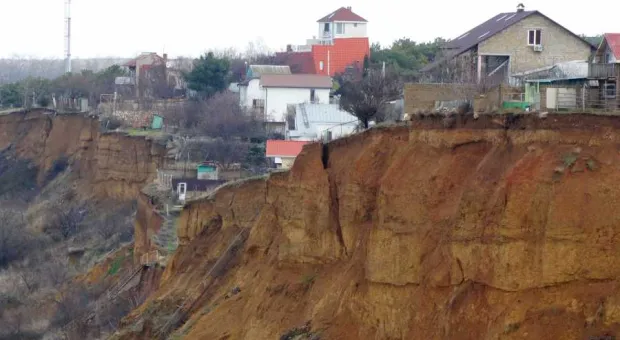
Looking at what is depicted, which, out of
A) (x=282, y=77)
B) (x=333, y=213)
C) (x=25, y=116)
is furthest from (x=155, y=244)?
(x=25, y=116)

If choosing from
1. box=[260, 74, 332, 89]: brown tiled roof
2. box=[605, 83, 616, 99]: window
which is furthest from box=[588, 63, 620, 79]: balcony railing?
box=[260, 74, 332, 89]: brown tiled roof

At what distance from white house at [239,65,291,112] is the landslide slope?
36003mm

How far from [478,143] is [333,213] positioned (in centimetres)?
622

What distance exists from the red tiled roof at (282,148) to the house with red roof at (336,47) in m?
21.1

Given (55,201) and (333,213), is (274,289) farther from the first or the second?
(55,201)

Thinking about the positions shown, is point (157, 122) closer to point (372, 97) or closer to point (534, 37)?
point (372, 97)

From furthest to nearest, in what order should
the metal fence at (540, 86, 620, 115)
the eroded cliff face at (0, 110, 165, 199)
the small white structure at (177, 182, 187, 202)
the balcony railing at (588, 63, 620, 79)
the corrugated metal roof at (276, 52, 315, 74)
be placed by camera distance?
the corrugated metal roof at (276, 52, 315, 74), the eroded cliff face at (0, 110, 165, 199), the small white structure at (177, 182, 187, 202), the balcony railing at (588, 63, 620, 79), the metal fence at (540, 86, 620, 115)

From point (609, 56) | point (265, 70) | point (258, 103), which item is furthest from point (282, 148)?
point (609, 56)

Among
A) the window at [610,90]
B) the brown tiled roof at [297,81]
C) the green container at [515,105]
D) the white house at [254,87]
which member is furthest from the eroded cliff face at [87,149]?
the window at [610,90]

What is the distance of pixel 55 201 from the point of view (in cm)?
7938

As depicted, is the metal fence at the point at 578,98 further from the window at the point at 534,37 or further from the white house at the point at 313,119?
the white house at the point at 313,119

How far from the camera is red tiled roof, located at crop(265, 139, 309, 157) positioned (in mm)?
60750

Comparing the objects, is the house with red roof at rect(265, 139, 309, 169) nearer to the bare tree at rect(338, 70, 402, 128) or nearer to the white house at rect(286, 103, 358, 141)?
the white house at rect(286, 103, 358, 141)

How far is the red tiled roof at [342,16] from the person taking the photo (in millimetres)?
86438
